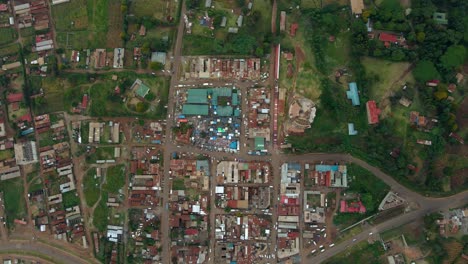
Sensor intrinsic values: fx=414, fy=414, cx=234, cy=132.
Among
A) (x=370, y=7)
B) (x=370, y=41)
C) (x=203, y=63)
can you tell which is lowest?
(x=203, y=63)

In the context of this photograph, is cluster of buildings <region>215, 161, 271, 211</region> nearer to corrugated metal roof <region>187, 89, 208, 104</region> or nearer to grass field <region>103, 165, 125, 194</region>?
corrugated metal roof <region>187, 89, 208, 104</region>

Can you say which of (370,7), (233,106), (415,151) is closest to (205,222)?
(233,106)

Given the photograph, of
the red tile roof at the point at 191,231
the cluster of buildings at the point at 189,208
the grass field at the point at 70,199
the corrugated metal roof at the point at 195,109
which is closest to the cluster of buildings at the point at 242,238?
the cluster of buildings at the point at 189,208

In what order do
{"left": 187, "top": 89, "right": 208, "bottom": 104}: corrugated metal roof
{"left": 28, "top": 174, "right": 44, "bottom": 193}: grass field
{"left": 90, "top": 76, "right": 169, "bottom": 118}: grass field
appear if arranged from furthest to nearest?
1. {"left": 28, "top": 174, "right": 44, "bottom": 193}: grass field
2. {"left": 90, "top": 76, "right": 169, "bottom": 118}: grass field
3. {"left": 187, "top": 89, "right": 208, "bottom": 104}: corrugated metal roof

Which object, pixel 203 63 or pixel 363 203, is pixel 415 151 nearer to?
pixel 363 203

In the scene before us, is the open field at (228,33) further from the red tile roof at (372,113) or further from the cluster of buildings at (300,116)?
the red tile roof at (372,113)

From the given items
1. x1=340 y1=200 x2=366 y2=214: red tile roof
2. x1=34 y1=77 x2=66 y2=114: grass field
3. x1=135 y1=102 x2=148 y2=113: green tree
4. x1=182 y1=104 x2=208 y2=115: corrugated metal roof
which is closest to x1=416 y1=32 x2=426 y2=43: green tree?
x1=340 y1=200 x2=366 y2=214: red tile roof
